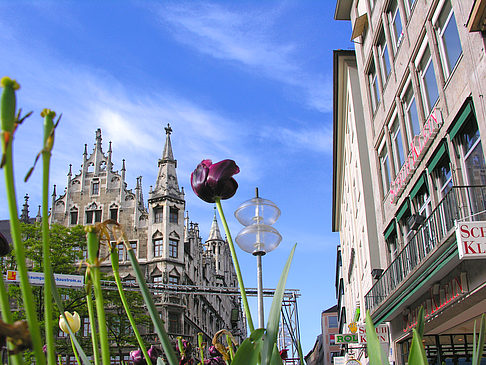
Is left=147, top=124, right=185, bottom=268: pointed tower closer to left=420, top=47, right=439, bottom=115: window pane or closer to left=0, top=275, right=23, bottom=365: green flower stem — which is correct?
left=420, top=47, right=439, bottom=115: window pane

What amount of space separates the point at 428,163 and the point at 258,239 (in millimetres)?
11313

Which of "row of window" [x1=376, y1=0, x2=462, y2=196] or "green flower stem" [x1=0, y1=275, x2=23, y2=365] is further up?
"row of window" [x1=376, y1=0, x2=462, y2=196]

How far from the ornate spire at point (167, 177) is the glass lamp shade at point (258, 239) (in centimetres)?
4272

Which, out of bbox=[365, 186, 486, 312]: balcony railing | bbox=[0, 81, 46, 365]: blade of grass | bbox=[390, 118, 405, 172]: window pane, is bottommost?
bbox=[0, 81, 46, 365]: blade of grass

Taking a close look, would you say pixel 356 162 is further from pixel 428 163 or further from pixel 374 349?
pixel 374 349

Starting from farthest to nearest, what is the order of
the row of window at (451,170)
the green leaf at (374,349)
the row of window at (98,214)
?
the row of window at (98,214) < the row of window at (451,170) < the green leaf at (374,349)

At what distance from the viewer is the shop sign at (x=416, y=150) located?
13.8 metres

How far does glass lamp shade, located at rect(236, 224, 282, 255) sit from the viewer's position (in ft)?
15.2

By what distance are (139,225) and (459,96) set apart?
3754 centimetres

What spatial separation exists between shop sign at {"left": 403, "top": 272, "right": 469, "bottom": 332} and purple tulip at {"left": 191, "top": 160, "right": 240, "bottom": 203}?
9519 mm

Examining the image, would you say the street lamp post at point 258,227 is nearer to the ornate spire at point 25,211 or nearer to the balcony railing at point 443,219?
the balcony railing at point 443,219

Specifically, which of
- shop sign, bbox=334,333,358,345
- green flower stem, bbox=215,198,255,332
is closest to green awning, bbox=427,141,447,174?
shop sign, bbox=334,333,358,345

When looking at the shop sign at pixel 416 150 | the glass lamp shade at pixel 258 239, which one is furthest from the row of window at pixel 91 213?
the glass lamp shade at pixel 258 239

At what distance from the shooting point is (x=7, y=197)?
34.1 inches
